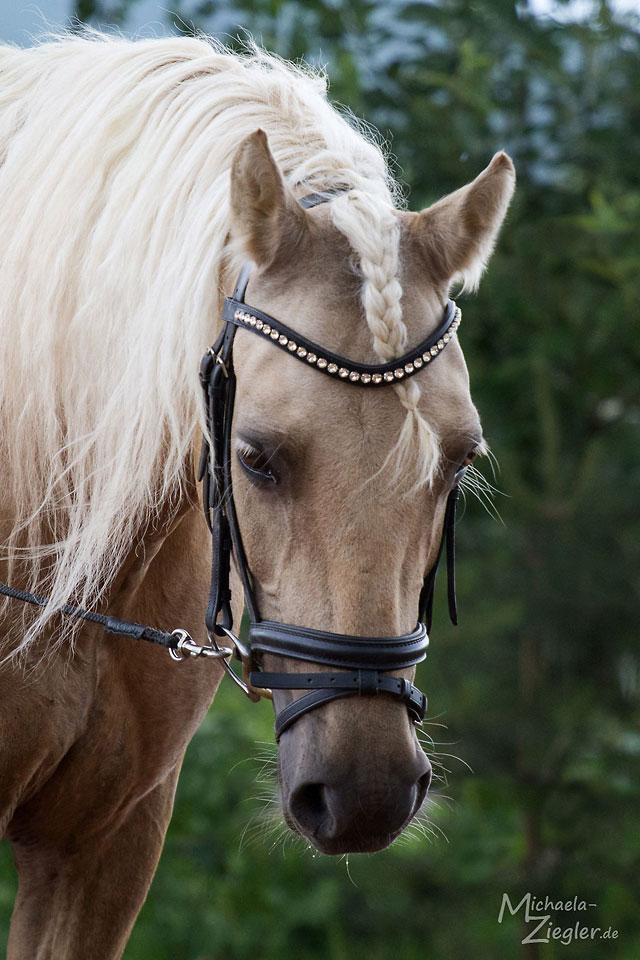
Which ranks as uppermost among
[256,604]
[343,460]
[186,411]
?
[343,460]

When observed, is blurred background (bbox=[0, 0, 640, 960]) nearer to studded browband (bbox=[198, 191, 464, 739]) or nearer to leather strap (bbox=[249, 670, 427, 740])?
studded browband (bbox=[198, 191, 464, 739])

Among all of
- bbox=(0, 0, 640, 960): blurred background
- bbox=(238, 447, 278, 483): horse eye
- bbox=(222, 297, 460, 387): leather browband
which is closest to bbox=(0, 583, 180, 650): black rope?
bbox=(238, 447, 278, 483): horse eye

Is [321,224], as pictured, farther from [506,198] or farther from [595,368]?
[595,368]

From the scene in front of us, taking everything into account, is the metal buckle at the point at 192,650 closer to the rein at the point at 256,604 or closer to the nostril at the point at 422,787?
the rein at the point at 256,604

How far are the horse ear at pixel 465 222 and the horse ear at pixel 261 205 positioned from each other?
0.22 m

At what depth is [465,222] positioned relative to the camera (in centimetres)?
166

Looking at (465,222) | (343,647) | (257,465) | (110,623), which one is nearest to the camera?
(343,647)

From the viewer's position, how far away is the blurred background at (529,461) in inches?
157

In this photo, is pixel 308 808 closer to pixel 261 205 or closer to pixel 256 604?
pixel 256 604

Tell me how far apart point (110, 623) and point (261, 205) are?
2.49 feet

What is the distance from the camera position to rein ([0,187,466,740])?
142cm

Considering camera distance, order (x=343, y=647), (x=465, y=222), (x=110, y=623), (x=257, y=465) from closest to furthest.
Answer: (x=343, y=647)
(x=257, y=465)
(x=465, y=222)
(x=110, y=623)

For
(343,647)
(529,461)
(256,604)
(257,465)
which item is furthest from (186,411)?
(529,461)

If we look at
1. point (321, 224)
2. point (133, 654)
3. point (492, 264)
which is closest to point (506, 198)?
point (321, 224)
